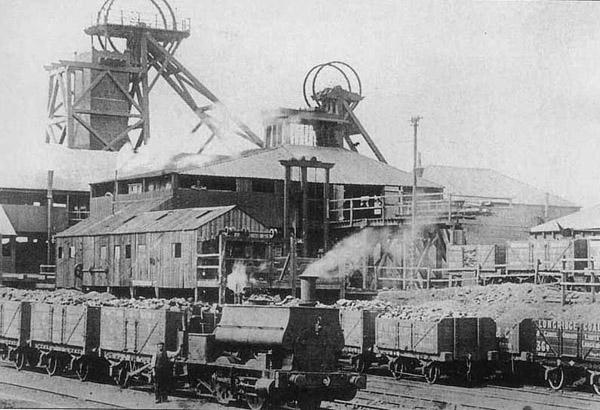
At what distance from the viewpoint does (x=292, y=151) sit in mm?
43344

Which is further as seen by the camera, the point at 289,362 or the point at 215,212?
the point at 215,212

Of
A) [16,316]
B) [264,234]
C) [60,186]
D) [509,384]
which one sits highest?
[60,186]

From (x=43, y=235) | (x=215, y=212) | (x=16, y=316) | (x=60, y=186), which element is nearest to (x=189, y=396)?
(x=16, y=316)

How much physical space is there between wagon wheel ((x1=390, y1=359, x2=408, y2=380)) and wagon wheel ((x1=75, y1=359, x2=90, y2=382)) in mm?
6488

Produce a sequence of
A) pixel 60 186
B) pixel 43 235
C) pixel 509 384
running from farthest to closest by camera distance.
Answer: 1. pixel 60 186
2. pixel 43 235
3. pixel 509 384

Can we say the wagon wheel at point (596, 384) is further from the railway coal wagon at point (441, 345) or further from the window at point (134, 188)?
the window at point (134, 188)

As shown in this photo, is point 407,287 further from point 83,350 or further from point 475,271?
point 83,350

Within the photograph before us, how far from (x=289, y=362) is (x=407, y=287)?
2053 centimetres

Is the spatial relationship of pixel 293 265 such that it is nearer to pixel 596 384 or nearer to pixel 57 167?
pixel 596 384

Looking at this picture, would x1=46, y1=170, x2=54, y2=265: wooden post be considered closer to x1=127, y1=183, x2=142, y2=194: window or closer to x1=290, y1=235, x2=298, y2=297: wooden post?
x1=127, y1=183, x2=142, y2=194: window

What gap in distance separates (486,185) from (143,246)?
33.9 metres

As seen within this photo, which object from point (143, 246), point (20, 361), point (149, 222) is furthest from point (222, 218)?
point (20, 361)

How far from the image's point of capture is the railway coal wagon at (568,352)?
54.6ft

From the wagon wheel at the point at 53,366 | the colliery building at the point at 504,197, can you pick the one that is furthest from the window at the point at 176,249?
the colliery building at the point at 504,197
